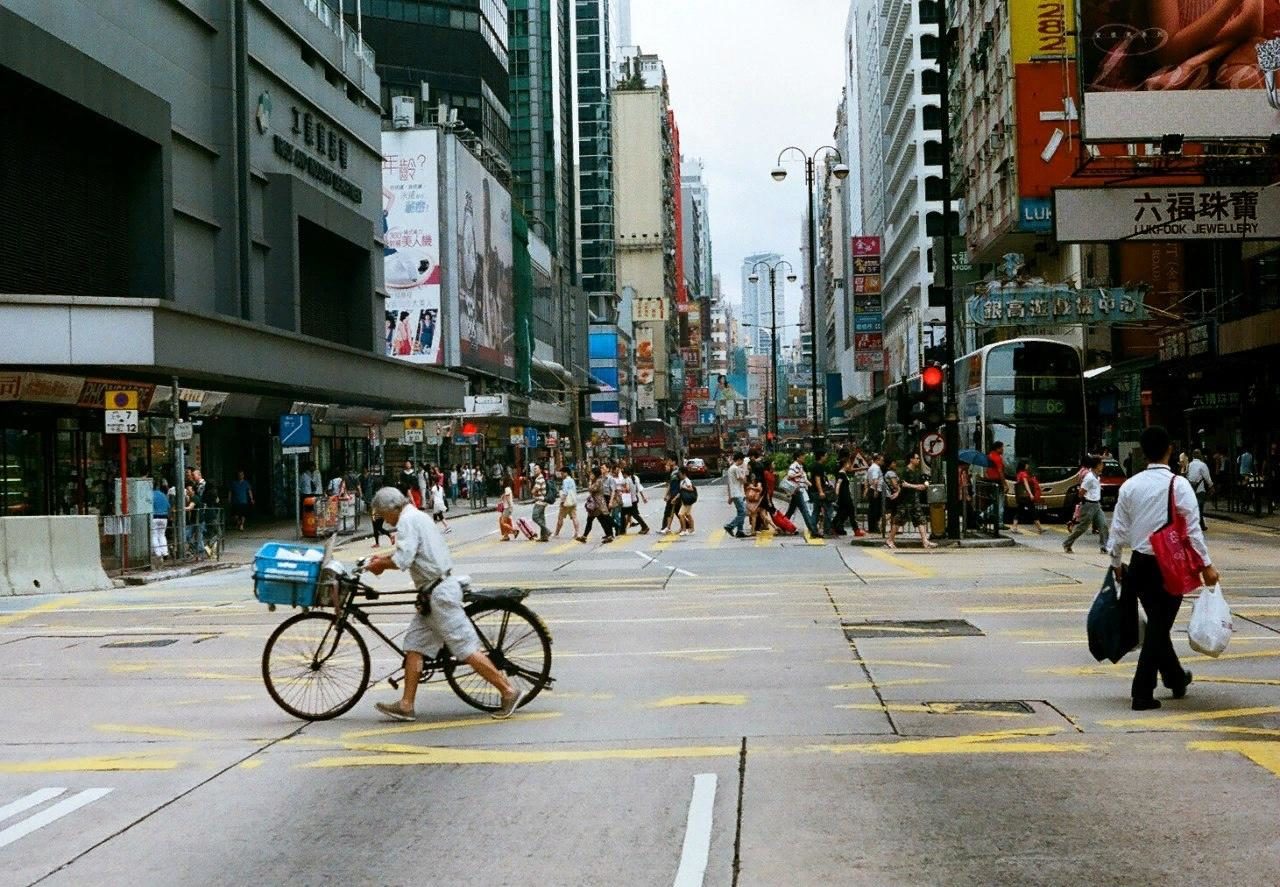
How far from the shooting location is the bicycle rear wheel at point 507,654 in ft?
32.3

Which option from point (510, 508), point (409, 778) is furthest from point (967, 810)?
point (510, 508)

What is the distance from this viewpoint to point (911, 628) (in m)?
14.0

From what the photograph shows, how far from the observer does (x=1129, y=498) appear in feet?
30.9

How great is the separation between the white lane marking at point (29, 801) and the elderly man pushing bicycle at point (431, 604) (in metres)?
2.30

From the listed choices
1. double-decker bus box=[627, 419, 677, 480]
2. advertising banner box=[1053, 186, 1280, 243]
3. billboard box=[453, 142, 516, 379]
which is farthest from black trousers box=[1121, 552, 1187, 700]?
double-decker bus box=[627, 419, 677, 480]

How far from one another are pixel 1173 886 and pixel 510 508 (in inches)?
1130

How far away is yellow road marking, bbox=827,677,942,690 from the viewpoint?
34.5ft

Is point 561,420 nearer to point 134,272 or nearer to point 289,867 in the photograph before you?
point 134,272

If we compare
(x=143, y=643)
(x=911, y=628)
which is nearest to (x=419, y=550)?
(x=911, y=628)

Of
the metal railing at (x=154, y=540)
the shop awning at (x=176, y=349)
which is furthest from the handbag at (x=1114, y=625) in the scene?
the shop awning at (x=176, y=349)

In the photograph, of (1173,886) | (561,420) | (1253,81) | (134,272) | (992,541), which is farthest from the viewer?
(561,420)

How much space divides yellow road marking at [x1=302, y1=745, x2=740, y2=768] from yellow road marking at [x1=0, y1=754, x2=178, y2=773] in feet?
2.92

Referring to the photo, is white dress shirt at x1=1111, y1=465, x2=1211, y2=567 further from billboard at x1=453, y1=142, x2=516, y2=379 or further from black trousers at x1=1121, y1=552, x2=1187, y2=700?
billboard at x1=453, y1=142, x2=516, y2=379

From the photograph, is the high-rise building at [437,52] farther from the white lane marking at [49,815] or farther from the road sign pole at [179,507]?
the white lane marking at [49,815]
